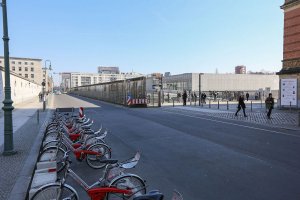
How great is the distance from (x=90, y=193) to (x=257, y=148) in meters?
6.70

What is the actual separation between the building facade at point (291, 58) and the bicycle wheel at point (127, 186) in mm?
20070

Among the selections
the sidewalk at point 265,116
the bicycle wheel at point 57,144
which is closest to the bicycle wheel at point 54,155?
the bicycle wheel at point 57,144

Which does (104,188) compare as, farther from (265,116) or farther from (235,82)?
(235,82)

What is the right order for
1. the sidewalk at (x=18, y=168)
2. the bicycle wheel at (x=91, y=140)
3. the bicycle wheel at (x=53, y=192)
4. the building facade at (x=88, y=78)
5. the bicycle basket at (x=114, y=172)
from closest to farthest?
the bicycle wheel at (x=53, y=192) → the bicycle basket at (x=114, y=172) → the sidewalk at (x=18, y=168) → the bicycle wheel at (x=91, y=140) → the building facade at (x=88, y=78)

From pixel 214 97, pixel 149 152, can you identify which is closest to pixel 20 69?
pixel 214 97

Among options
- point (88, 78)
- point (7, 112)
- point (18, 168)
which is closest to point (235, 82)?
point (7, 112)

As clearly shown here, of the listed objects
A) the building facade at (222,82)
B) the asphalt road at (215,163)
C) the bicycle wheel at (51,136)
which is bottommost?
the asphalt road at (215,163)

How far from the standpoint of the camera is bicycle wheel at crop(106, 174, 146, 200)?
4.57m

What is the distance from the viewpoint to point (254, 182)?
20.0 ft

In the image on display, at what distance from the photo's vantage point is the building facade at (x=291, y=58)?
21.8 m

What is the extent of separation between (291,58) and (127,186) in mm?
23549

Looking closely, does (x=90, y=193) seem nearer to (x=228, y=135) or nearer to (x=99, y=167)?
(x=99, y=167)

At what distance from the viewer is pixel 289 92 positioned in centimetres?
2188

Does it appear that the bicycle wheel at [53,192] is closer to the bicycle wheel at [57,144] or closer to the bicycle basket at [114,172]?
the bicycle basket at [114,172]
